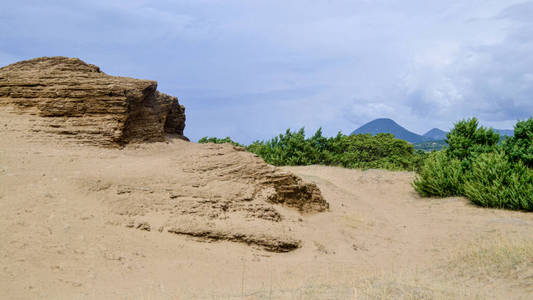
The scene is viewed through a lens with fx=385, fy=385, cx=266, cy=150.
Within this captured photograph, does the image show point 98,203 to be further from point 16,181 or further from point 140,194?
point 16,181

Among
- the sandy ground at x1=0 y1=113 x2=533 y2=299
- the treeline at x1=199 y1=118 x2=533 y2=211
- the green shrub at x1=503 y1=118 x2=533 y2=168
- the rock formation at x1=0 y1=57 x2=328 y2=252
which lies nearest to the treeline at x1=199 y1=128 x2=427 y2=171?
the treeline at x1=199 y1=118 x2=533 y2=211

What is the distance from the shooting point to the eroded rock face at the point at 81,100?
10445 mm

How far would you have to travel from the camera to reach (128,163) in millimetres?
9336

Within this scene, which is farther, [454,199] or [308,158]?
[308,158]

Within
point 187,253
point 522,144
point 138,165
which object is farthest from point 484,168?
point 138,165

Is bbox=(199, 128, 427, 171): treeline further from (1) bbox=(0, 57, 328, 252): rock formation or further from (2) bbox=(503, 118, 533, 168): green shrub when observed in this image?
(1) bbox=(0, 57, 328, 252): rock formation

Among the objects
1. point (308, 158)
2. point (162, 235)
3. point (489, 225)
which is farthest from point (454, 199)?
point (162, 235)

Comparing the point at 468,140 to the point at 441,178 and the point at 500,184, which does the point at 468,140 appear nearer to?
the point at 441,178

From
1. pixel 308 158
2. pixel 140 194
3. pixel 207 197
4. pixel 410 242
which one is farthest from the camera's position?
pixel 308 158

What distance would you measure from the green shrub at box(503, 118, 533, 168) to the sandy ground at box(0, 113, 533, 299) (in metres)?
2.76

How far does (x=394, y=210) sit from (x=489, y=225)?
3.93 meters

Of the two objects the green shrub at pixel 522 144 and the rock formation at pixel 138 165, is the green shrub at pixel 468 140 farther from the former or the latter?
the rock formation at pixel 138 165

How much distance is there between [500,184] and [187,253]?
1055 cm

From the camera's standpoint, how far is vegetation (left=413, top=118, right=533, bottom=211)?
12.1m
